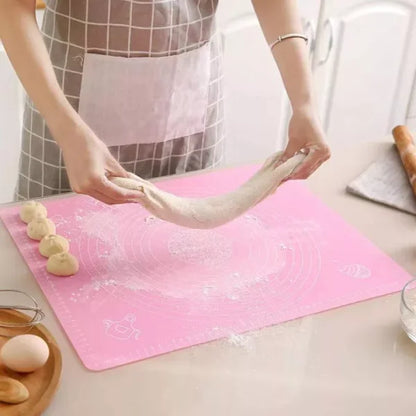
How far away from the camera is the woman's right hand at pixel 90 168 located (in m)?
0.87

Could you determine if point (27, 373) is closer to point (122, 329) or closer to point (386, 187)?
point (122, 329)

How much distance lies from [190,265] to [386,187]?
0.37m

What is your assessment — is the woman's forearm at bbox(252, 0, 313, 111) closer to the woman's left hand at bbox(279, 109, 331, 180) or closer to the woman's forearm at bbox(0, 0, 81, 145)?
the woman's left hand at bbox(279, 109, 331, 180)

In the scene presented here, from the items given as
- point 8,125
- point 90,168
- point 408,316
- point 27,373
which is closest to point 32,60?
point 90,168

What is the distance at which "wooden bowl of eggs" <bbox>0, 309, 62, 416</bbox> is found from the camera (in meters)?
0.72

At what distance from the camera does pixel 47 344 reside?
789 mm

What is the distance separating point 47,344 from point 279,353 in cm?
25

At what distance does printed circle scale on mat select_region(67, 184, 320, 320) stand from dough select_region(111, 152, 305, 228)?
0.17 ft

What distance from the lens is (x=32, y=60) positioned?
945mm

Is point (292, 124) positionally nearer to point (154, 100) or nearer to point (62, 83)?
point (154, 100)

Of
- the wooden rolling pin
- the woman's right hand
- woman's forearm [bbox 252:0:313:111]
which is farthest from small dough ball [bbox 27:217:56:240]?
the wooden rolling pin

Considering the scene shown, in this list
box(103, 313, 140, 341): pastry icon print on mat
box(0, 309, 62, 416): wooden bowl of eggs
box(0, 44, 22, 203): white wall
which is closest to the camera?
box(0, 309, 62, 416): wooden bowl of eggs

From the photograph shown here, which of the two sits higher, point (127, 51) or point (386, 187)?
point (127, 51)

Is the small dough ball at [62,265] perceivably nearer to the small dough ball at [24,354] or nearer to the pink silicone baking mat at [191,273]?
the pink silicone baking mat at [191,273]
